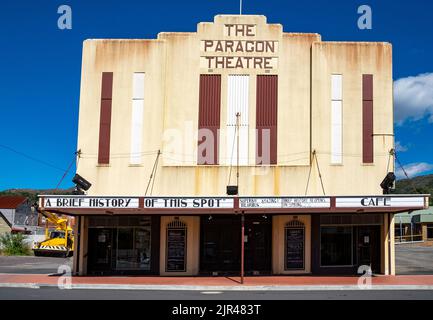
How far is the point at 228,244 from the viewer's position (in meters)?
26.8

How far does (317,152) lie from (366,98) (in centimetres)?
335

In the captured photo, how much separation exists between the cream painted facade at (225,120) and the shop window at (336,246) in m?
0.66

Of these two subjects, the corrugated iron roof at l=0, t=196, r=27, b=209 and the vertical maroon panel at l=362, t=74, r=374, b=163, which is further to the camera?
the corrugated iron roof at l=0, t=196, r=27, b=209

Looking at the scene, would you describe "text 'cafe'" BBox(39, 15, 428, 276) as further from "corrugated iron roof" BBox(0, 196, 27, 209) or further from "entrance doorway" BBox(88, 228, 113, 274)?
"corrugated iron roof" BBox(0, 196, 27, 209)

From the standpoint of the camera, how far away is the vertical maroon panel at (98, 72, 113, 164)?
88.5 ft

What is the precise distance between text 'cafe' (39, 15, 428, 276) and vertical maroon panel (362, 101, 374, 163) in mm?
45

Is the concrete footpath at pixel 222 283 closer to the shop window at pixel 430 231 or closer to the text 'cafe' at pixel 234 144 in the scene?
the text 'cafe' at pixel 234 144

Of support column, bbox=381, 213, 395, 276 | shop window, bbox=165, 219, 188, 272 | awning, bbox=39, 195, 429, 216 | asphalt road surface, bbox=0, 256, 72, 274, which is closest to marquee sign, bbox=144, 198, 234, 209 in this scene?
awning, bbox=39, 195, 429, 216

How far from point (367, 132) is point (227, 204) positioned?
25.1 ft

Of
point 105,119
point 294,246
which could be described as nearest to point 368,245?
point 294,246

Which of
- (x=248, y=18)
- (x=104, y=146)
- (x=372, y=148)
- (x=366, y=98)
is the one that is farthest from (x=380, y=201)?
(x=104, y=146)

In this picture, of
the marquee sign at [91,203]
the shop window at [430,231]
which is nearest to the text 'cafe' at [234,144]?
the marquee sign at [91,203]

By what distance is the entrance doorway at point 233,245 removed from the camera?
26672 millimetres
